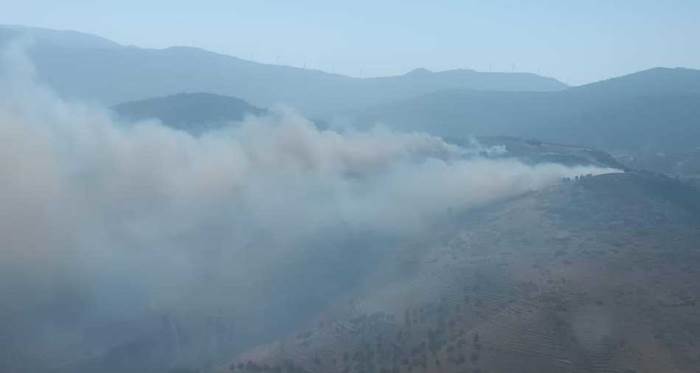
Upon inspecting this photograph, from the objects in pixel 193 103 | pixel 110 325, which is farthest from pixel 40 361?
pixel 193 103

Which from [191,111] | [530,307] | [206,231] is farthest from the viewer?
[191,111]

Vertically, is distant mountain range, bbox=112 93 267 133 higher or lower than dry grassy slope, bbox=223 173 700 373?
higher

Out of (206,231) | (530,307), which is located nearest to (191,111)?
(206,231)

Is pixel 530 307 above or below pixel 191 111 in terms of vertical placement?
below

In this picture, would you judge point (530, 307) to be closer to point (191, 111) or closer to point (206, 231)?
point (206, 231)

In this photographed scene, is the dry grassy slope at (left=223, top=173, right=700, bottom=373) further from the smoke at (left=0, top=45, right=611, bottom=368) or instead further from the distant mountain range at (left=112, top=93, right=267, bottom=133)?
the distant mountain range at (left=112, top=93, right=267, bottom=133)

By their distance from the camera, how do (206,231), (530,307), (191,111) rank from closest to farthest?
(530,307) → (206,231) → (191,111)

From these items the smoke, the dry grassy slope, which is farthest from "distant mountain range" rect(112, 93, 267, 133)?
the dry grassy slope

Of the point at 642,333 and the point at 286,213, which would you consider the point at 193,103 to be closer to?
the point at 286,213
